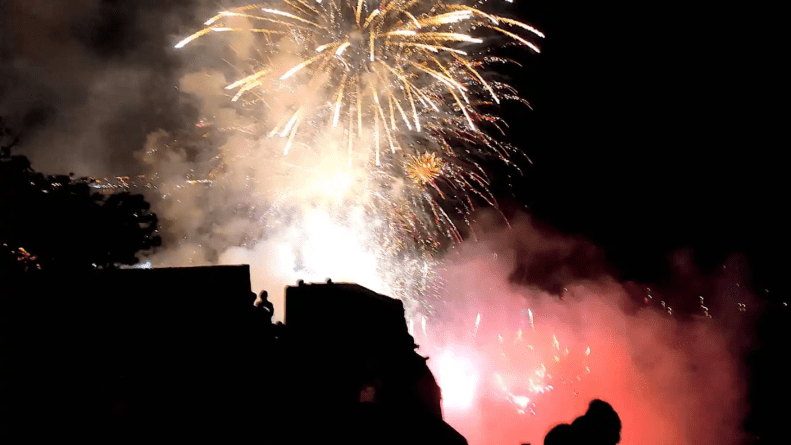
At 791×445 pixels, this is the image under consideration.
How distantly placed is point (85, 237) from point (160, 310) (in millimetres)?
5698

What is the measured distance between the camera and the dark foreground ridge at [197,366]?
7.86 m

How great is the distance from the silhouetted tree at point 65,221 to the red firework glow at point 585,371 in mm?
11428

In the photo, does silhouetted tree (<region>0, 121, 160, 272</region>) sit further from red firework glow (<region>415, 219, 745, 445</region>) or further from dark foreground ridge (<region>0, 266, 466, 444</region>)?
red firework glow (<region>415, 219, 745, 445</region>)

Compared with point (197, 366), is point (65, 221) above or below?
above

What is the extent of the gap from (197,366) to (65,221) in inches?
269

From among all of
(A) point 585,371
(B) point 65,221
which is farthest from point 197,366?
(A) point 585,371

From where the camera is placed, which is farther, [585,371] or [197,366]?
[585,371]

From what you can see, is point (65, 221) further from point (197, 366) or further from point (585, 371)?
point (585, 371)

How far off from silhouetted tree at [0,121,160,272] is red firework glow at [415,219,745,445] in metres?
11.4

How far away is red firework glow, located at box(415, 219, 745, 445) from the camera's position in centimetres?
1585

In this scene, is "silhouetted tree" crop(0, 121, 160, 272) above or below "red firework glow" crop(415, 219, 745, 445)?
above

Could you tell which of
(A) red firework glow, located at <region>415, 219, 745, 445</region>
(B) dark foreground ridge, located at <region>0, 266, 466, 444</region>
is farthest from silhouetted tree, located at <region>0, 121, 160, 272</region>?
(A) red firework glow, located at <region>415, 219, 745, 445</region>

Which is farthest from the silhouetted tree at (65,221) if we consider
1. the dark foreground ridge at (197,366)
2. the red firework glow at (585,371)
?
the red firework glow at (585,371)

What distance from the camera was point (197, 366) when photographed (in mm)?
8852
